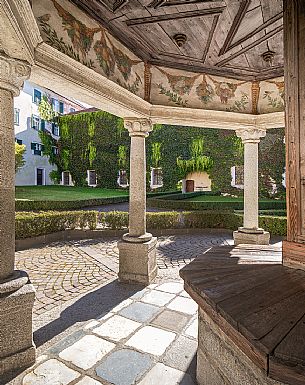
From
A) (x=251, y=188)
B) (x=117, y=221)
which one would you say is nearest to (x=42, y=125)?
(x=117, y=221)

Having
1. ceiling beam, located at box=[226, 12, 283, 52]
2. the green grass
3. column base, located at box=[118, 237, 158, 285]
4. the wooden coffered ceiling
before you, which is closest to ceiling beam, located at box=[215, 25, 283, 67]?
the wooden coffered ceiling

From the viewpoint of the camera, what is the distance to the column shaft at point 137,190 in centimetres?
503

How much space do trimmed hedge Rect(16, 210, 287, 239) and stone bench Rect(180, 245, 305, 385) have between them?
24.0 feet

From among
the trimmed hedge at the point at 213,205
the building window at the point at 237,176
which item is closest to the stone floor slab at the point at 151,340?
the trimmed hedge at the point at 213,205

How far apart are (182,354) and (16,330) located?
1.81 m

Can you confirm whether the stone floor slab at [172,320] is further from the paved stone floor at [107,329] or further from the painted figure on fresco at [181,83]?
the painted figure on fresco at [181,83]

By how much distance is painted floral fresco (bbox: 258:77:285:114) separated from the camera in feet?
17.8

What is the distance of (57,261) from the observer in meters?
6.67

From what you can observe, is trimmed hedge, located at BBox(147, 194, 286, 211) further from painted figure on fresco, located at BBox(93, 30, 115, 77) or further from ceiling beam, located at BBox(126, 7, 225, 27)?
ceiling beam, located at BBox(126, 7, 225, 27)

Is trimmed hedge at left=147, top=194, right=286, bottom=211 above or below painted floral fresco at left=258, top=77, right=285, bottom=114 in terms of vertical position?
below

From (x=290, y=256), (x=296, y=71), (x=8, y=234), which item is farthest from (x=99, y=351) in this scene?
(x=296, y=71)

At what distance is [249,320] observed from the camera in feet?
5.19

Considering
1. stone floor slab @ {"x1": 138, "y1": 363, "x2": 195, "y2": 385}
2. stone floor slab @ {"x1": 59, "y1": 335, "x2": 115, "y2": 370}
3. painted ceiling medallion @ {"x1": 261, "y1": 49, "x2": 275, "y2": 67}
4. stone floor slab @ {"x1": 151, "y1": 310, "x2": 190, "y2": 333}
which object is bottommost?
stone floor slab @ {"x1": 138, "y1": 363, "x2": 195, "y2": 385}

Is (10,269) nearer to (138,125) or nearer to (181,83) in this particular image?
(138,125)
